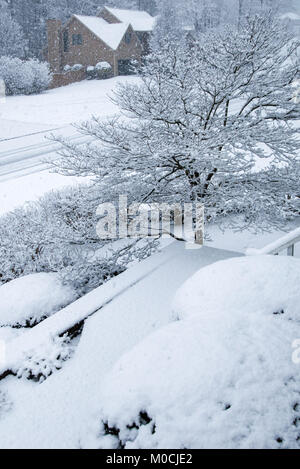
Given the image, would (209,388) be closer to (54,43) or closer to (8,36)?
(54,43)

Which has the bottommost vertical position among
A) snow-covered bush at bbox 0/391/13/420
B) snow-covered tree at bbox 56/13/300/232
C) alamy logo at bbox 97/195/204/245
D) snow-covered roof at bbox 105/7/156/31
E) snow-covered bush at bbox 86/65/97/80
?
snow-covered bush at bbox 0/391/13/420

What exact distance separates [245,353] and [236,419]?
18.6 inches

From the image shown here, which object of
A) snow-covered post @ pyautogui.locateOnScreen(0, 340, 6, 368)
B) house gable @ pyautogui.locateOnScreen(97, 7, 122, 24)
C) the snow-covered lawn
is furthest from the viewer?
house gable @ pyautogui.locateOnScreen(97, 7, 122, 24)

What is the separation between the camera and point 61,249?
6.57 meters

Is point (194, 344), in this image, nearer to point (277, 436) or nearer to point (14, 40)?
point (277, 436)

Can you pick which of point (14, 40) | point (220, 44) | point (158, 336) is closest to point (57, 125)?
point (220, 44)

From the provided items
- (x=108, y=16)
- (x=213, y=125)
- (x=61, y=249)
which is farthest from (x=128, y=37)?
(x=61, y=249)

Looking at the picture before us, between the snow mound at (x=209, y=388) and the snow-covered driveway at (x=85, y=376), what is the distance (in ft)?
1.18

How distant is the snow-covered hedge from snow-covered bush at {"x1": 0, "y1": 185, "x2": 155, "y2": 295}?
85.5 ft

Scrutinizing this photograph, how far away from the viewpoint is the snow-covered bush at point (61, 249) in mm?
6188

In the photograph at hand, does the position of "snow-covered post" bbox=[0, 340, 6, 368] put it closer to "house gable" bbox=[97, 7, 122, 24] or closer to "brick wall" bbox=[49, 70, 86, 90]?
"brick wall" bbox=[49, 70, 86, 90]

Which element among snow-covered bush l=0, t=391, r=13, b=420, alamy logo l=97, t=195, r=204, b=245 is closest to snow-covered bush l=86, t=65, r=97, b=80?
alamy logo l=97, t=195, r=204, b=245

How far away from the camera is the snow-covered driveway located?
3.16 meters
